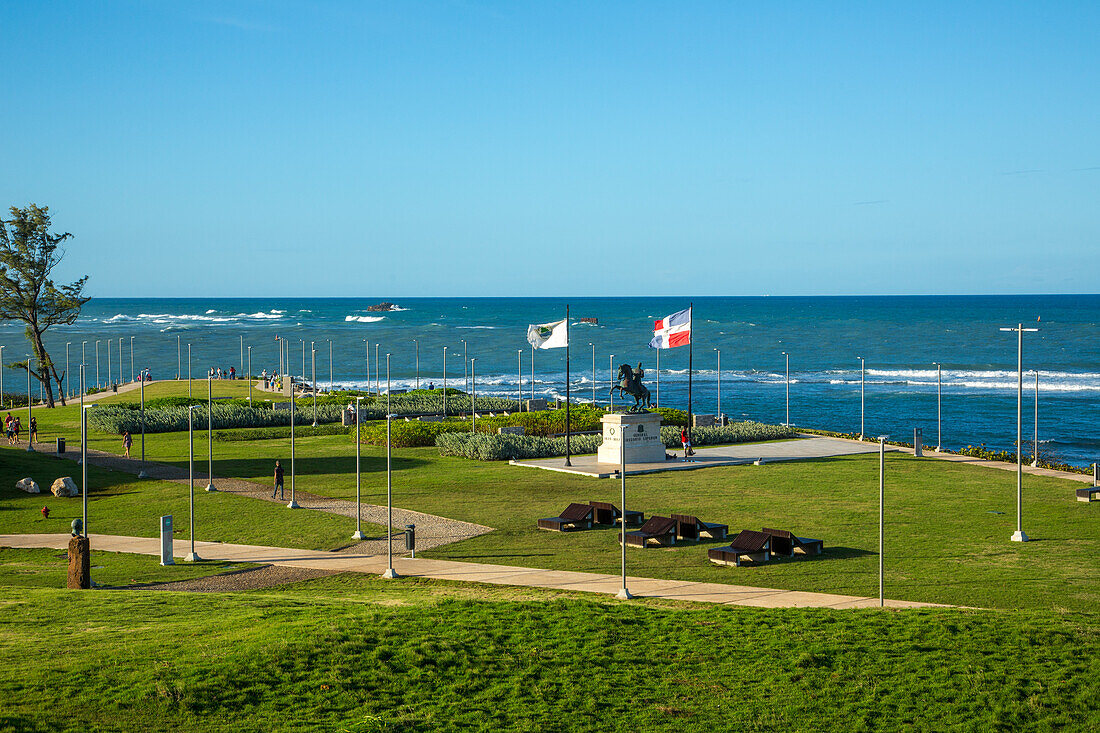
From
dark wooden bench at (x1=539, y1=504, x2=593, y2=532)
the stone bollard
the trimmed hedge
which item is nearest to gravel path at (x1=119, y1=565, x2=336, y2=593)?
the stone bollard

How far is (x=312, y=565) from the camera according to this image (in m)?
24.1

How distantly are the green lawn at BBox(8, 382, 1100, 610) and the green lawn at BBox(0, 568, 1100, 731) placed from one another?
3428mm

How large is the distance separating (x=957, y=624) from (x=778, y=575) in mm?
5506

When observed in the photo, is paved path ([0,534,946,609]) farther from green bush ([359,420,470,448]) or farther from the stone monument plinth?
green bush ([359,420,470,448])

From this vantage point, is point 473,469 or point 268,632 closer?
point 268,632

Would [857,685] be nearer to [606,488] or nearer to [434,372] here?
[606,488]

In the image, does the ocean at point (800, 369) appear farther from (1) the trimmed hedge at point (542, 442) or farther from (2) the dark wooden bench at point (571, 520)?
(2) the dark wooden bench at point (571, 520)

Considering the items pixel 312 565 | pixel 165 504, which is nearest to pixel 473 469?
pixel 165 504

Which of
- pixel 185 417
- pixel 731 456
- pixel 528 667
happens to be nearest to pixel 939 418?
pixel 731 456

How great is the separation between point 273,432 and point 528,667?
140 feet

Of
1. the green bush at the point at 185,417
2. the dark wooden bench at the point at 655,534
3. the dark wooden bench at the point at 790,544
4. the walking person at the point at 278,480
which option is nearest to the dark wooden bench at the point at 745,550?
the dark wooden bench at the point at 790,544

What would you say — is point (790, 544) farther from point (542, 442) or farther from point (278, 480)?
point (542, 442)

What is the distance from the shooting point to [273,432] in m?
55.9

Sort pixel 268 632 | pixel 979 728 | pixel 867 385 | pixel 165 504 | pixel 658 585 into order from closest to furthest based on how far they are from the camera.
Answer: pixel 979 728 → pixel 268 632 → pixel 658 585 → pixel 165 504 → pixel 867 385
